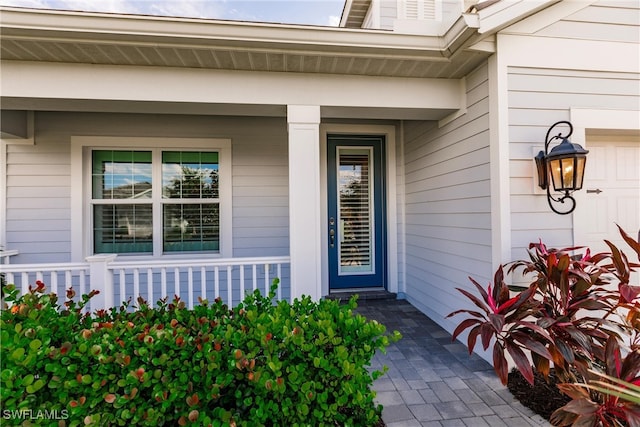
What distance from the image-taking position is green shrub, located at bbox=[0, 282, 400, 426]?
56.6 inches

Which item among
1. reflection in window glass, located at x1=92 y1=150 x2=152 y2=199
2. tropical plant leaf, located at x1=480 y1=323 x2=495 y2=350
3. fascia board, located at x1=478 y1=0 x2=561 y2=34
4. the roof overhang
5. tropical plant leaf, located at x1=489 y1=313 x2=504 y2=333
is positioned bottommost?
tropical plant leaf, located at x1=480 y1=323 x2=495 y2=350

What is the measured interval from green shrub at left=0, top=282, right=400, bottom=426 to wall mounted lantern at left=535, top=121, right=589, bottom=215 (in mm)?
1841

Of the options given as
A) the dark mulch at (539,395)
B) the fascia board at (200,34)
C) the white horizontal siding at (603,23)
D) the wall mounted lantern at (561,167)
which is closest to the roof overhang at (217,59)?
the fascia board at (200,34)

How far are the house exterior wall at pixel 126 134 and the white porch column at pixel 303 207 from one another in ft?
4.25

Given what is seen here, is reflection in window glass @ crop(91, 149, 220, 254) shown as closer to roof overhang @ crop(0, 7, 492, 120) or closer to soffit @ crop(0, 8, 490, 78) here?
roof overhang @ crop(0, 7, 492, 120)

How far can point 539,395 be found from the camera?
2.19m

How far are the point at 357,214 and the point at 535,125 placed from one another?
2368 millimetres

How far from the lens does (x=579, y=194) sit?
2.64 metres

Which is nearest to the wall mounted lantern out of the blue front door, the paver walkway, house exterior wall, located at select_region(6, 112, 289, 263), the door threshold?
the paver walkway

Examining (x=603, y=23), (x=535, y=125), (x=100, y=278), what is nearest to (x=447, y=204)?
→ (x=535, y=125)

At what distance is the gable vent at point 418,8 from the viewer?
163 inches

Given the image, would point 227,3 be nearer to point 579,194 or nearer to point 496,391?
point 579,194

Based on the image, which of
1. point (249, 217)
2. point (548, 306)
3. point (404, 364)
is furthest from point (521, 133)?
point (249, 217)

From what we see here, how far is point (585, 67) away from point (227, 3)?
326 cm
